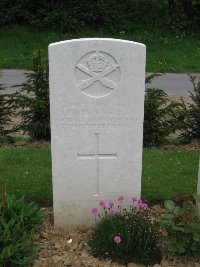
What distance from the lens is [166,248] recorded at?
398cm

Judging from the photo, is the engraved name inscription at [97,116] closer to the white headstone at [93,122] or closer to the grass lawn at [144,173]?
the white headstone at [93,122]

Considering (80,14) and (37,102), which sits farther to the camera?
(80,14)

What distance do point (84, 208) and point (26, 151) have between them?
2208 mm

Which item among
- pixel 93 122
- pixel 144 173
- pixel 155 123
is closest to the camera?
pixel 93 122

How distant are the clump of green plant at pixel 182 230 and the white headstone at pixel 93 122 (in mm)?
630

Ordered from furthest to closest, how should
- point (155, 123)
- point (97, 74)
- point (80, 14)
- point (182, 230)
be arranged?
point (80, 14)
point (155, 123)
point (97, 74)
point (182, 230)

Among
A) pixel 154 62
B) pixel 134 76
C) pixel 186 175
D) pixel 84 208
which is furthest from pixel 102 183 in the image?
pixel 154 62

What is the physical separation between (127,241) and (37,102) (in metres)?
3.54

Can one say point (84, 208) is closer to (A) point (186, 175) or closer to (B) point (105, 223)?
(B) point (105, 223)

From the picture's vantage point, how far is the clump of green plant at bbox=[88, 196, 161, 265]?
3.87 metres

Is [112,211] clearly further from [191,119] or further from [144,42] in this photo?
[144,42]

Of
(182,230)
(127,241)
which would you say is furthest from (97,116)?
(182,230)

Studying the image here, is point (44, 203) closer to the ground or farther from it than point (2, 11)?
closer to the ground

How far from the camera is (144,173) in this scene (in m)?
5.56
